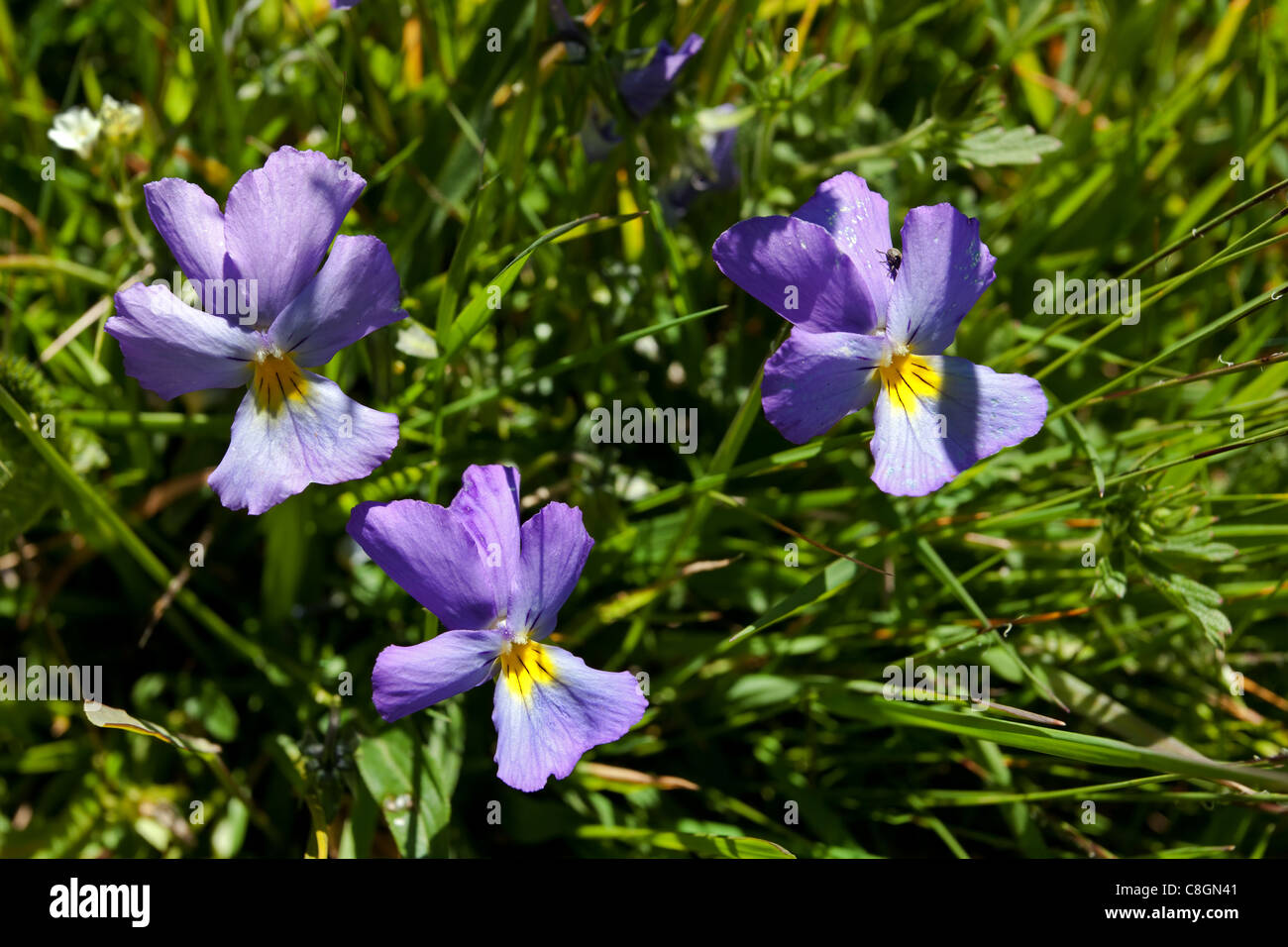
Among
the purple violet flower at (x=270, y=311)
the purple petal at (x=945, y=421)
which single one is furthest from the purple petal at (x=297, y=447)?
the purple petal at (x=945, y=421)

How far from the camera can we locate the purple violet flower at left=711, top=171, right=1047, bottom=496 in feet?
4.58

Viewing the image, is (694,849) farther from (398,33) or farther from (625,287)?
(398,33)

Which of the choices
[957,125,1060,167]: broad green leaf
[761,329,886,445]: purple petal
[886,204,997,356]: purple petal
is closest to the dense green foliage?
[957,125,1060,167]: broad green leaf

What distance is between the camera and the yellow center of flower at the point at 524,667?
1.49m

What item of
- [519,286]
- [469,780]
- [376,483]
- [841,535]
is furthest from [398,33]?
[469,780]

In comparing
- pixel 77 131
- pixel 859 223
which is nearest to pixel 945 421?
pixel 859 223

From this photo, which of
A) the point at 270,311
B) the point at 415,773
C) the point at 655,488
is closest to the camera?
the point at 270,311

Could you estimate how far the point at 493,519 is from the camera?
4.73 ft

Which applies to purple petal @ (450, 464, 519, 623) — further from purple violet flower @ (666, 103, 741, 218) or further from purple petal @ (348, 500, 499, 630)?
purple violet flower @ (666, 103, 741, 218)

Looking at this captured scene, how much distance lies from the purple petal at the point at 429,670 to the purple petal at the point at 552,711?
0.23ft

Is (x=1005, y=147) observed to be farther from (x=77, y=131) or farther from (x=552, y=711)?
(x=77, y=131)

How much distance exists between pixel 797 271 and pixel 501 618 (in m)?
0.69

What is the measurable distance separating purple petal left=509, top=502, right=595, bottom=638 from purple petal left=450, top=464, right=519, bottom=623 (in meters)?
0.02

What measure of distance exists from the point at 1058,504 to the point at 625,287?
38.8 inches
